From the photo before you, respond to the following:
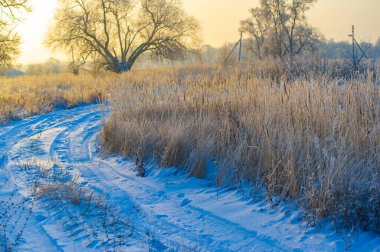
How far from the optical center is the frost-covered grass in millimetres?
3256

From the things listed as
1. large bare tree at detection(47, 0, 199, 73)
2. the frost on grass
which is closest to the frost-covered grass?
the frost on grass

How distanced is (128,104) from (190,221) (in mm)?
4366

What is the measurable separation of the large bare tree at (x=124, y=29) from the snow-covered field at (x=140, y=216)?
1004 inches

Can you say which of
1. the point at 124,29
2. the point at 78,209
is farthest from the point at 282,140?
the point at 124,29

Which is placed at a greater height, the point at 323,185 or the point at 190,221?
the point at 323,185

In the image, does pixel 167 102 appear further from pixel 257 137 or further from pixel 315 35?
pixel 315 35

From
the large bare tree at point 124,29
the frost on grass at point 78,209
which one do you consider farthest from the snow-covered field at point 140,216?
the large bare tree at point 124,29

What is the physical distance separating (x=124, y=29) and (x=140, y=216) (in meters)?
30.1

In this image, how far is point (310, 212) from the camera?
130 inches

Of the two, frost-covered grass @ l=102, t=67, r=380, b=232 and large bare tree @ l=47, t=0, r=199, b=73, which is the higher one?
large bare tree @ l=47, t=0, r=199, b=73

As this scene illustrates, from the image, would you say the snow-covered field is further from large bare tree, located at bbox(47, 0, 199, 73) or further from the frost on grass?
large bare tree, located at bbox(47, 0, 199, 73)

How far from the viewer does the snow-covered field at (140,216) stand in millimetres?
3105

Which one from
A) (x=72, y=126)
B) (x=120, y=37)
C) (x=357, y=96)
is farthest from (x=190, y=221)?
(x=120, y=37)

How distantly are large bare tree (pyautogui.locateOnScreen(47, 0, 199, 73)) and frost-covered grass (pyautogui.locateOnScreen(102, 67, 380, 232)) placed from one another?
79.4 ft
